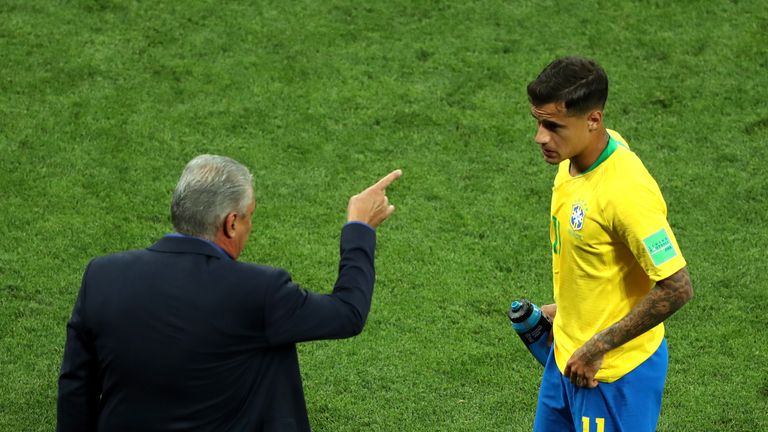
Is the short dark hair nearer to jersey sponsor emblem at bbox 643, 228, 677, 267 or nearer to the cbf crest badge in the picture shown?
the cbf crest badge

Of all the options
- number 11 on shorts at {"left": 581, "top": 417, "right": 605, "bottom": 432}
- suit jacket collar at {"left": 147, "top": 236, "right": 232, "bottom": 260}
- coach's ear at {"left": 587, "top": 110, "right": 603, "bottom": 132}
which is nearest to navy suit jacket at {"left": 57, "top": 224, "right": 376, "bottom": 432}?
suit jacket collar at {"left": 147, "top": 236, "right": 232, "bottom": 260}

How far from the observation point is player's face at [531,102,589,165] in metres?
3.80

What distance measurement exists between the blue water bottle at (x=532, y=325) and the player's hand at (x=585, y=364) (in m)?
0.42

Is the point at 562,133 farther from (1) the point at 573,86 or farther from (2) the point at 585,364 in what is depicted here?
(2) the point at 585,364

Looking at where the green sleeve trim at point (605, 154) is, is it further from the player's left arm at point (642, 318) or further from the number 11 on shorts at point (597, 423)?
the number 11 on shorts at point (597, 423)

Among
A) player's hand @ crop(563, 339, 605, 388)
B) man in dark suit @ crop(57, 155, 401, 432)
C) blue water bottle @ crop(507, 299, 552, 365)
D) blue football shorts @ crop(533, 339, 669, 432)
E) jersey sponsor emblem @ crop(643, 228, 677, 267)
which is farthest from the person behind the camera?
blue water bottle @ crop(507, 299, 552, 365)

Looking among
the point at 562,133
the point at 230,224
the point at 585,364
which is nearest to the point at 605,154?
the point at 562,133

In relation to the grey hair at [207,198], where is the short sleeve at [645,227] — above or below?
below

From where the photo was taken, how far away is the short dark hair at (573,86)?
3.78 meters

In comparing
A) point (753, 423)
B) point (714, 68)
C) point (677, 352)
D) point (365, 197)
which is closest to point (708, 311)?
point (677, 352)

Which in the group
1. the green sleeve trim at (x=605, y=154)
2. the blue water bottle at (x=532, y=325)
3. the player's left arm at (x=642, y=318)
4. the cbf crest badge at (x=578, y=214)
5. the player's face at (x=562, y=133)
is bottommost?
the blue water bottle at (x=532, y=325)

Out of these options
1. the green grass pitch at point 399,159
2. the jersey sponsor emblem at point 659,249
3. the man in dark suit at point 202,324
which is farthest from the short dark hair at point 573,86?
the green grass pitch at point 399,159

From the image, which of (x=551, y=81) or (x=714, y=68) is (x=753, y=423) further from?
(x=714, y=68)

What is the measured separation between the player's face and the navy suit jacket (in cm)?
97
